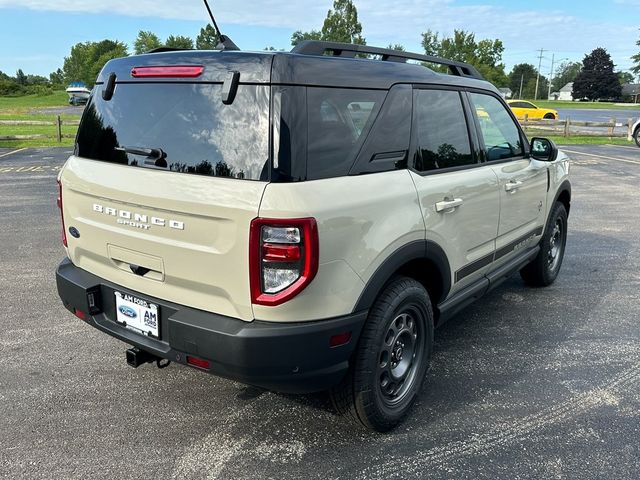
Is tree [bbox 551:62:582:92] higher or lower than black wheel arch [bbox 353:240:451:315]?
higher

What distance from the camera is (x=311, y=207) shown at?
2230 millimetres

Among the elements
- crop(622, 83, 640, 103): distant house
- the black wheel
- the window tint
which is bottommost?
the black wheel

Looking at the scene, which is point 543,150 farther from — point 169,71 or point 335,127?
point 169,71

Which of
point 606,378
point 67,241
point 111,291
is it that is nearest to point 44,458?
point 111,291

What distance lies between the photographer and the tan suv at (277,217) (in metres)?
2.27

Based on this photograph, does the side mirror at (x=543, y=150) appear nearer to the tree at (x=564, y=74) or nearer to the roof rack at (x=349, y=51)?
the roof rack at (x=349, y=51)

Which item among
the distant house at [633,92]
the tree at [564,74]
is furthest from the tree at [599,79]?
the tree at [564,74]

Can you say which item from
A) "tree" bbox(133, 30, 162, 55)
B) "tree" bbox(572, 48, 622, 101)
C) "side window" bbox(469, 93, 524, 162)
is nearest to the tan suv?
"side window" bbox(469, 93, 524, 162)

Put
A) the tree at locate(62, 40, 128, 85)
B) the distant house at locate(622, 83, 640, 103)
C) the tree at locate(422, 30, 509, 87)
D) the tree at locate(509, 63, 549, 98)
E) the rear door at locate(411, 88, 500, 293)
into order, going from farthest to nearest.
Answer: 1. the tree at locate(509, 63, 549, 98)
2. the distant house at locate(622, 83, 640, 103)
3. the tree at locate(62, 40, 128, 85)
4. the tree at locate(422, 30, 509, 87)
5. the rear door at locate(411, 88, 500, 293)

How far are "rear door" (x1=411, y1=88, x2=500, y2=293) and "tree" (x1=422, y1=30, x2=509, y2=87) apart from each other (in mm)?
49231

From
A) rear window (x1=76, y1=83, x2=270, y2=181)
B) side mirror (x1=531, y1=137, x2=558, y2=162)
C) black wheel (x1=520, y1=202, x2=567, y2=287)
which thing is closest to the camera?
rear window (x1=76, y1=83, x2=270, y2=181)

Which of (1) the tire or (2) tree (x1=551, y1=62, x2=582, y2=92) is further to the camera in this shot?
(2) tree (x1=551, y1=62, x2=582, y2=92)

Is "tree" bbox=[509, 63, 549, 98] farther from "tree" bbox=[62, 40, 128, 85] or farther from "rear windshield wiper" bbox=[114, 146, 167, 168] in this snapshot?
"rear windshield wiper" bbox=[114, 146, 167, 168]

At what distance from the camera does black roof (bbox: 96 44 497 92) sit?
2301 mm
